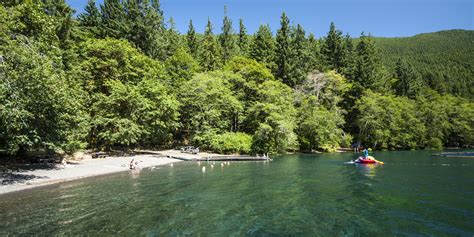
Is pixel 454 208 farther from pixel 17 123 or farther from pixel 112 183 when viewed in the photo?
pixel 17 123

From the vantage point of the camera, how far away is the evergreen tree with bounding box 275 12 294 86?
74.6m

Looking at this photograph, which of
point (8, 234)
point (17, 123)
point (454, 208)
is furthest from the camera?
point (17, 123)

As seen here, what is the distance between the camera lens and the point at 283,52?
2992 inches

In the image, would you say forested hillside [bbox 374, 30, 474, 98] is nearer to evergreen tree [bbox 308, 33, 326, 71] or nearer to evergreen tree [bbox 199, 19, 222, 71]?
evergreen tree [bbox 308, 33, 326, 71]

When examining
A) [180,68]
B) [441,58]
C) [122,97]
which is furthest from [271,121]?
[441,58]

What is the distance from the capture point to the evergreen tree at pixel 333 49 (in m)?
86.7

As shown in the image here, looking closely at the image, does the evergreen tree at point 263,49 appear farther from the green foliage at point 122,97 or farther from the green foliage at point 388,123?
the green foliage at point 122,97

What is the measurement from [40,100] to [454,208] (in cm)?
2978

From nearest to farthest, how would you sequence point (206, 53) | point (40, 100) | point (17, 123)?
point (17, 123)
point (40, 100)
point (206, 53)

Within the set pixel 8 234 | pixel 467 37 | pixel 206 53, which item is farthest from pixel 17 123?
pixel 467 37

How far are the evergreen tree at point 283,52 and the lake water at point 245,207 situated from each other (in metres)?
A: 49.8

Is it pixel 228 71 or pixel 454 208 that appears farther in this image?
pixel 228 71

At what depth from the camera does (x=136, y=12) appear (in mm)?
64875

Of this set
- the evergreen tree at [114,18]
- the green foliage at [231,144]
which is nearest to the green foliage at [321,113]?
the green foliage at [231,144]
